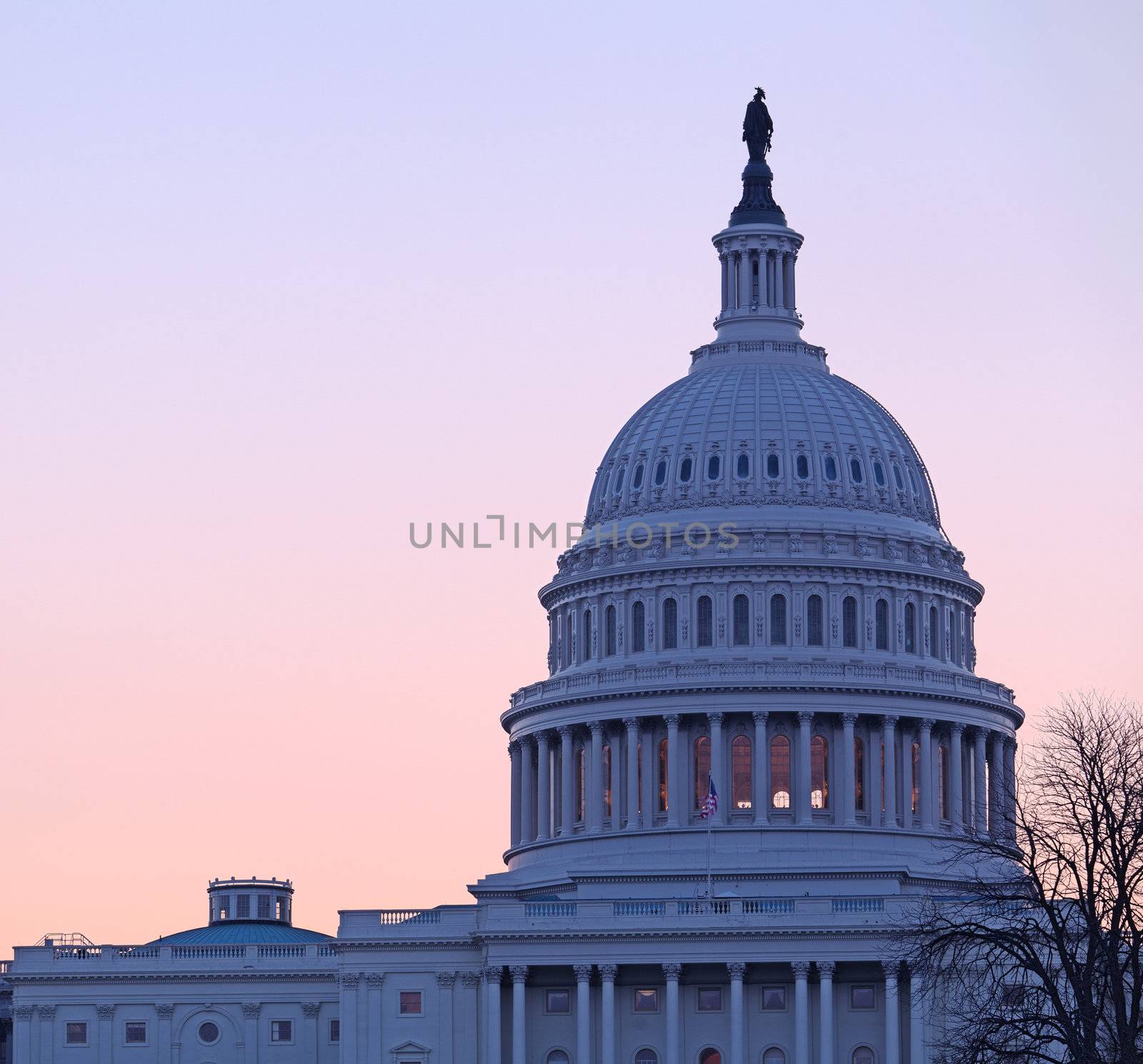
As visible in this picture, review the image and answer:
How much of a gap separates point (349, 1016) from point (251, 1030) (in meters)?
10.6

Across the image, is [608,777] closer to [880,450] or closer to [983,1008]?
[880,450]

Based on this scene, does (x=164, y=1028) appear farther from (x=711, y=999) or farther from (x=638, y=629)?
(x=638, y=629)

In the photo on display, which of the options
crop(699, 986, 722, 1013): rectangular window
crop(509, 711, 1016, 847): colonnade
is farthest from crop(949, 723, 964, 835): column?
crop(699, 986, 722, 1013): rectangular window

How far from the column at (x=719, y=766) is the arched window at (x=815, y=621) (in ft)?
23.8

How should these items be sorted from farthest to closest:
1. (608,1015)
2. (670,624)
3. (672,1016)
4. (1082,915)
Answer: (670,624), (608,1015), (672,1016), (1082,915)

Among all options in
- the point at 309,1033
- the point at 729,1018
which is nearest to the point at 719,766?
the point at 729,1018

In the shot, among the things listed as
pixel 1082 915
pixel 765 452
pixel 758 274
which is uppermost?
pixel 758 274

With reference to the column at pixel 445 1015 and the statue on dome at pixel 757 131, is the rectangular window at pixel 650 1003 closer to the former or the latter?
the column at pixel 445 1015

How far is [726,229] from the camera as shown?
184m

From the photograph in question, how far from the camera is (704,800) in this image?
167m

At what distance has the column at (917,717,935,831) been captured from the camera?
16988cm

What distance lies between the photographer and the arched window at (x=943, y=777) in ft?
565

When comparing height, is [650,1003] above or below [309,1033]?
below

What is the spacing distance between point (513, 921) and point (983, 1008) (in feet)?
176
